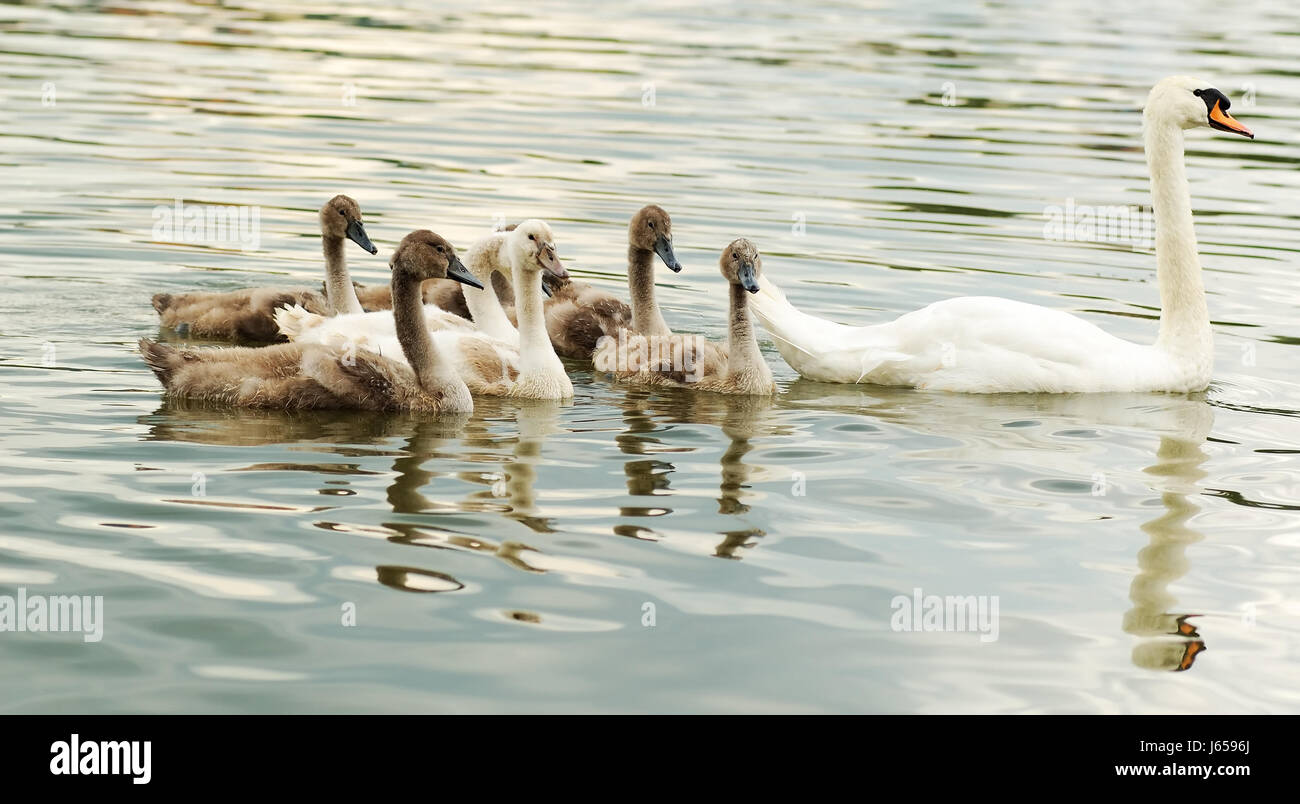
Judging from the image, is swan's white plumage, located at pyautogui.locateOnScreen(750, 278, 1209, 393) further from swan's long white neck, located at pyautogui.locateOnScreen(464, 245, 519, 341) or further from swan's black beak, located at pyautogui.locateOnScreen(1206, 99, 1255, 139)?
swan's long white neck, located at pyautogui.locateOnScreen(464, 245, 519, 341)

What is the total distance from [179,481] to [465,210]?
26.8 feet

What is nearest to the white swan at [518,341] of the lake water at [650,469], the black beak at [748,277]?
the lake water at [650,469]

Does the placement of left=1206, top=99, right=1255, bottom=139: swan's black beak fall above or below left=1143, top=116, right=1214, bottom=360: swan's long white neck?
above

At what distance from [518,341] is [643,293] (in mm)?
890

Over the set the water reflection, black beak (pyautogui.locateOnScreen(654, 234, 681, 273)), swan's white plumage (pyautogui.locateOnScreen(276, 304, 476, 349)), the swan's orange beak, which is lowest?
the water reflection

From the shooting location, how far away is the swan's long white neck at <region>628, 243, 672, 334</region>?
11.2 m

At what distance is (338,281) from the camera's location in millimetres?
11359

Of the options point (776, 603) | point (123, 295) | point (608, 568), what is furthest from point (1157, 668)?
point (123, 295)

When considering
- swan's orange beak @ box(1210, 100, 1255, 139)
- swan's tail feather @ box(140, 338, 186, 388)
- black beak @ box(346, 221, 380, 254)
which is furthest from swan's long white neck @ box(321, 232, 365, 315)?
swan's orange beak @ box(1210, 100, 1255, 139)

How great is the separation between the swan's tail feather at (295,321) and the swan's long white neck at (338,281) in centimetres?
43

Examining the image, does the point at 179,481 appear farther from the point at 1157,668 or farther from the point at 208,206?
the point at 208,206

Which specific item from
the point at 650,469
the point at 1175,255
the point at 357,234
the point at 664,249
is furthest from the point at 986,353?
the point at 357,234

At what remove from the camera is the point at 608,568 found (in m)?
7.05

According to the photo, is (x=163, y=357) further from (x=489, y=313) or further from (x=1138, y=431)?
(x=1138, y=431)
